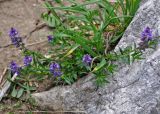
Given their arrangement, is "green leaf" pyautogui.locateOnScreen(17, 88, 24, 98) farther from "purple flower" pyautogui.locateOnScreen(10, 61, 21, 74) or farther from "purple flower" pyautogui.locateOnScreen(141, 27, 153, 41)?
"purple flower" pyautogui.locateOnScreen(141, 27, 153, 41)

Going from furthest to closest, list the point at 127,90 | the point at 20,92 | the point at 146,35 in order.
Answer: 1. the point at 20,92
2. the point at 127,90
3. the point at 146,35

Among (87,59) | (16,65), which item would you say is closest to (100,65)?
(87,59)

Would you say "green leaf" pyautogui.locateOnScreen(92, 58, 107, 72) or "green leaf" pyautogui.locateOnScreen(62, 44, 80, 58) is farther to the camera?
"green leaf" pyautogui.locateOnScreen(62, 44, 80, 58)

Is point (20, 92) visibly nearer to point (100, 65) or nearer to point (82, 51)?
point (82, 51)

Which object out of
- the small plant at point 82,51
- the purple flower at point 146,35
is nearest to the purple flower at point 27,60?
the small plant at point 82,51

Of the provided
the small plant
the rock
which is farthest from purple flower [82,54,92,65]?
the rock

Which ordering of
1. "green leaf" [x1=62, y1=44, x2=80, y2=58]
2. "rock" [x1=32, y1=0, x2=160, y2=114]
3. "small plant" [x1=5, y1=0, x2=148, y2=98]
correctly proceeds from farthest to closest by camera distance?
"green leaf" [x1=62, y1=44, x2=80, y2=58]
"small plant" [x1=5, y1=0, x2=148, y2=98]
"rock" [x1=32, y1=0, x2=160, y2=114]

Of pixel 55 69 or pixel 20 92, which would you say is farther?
pixel 20 92
